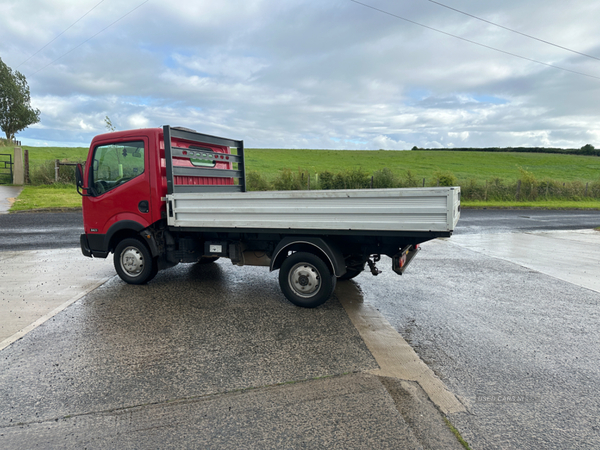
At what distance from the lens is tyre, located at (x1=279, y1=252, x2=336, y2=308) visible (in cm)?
514

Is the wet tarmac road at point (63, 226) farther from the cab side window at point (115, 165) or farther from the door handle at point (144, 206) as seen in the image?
the door handle at point (144, 206)

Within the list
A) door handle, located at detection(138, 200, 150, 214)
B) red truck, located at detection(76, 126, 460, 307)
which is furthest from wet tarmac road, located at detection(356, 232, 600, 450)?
door handle, located at detection(138, 200, 150, 214)

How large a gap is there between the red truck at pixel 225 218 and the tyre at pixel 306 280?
0.01m

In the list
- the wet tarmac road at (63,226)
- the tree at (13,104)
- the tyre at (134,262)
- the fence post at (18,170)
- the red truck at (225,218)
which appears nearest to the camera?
the red truck at (225,218)

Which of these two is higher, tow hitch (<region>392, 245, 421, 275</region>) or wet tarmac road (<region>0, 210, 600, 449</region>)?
tow hitch (<region>392, 245, 421, 275</region>)

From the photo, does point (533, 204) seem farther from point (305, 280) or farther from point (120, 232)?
point (120, 232)

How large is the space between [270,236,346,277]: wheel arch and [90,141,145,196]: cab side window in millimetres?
2445

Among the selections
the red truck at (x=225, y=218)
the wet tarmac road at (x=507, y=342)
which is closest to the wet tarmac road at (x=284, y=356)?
the wet tarmac road at (x=507, y=342)

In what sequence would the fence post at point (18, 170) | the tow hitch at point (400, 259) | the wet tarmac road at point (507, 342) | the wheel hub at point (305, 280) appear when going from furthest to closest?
1. the fence post at point (18, 170)
2. the wheel hub at point (305, 280)
3. the tow hitch at point (400, 259)
4. the wet tarmac road at point (507, 342)

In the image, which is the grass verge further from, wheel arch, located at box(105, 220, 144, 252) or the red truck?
wheel arch, located at box(105, 220, 144, 252)

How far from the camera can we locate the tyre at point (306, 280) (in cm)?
514

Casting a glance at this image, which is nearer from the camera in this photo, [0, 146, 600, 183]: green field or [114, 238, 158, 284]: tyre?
[114, 238, 158, 284]: tyre

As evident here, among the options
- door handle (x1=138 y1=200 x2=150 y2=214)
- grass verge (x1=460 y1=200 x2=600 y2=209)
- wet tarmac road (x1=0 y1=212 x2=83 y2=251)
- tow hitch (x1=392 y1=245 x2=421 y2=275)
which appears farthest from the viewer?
grass verge (x1=460 y1=200 x2=600 y2=209)

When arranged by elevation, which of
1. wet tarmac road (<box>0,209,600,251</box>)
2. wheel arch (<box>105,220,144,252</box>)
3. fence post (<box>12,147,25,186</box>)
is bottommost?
wet tarmac road (<box>0,209,600,251</box>)
